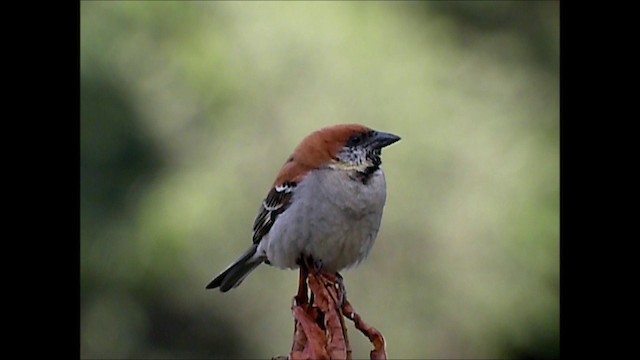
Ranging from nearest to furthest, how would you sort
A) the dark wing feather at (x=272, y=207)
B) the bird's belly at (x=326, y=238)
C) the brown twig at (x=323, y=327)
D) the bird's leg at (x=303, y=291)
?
the brown twig at (x=323, y=327) → the bird's leg at (x=303, y=291) → the bird's belly at (x=326, y=238) → the dark wing feather at (x=272, y=207)

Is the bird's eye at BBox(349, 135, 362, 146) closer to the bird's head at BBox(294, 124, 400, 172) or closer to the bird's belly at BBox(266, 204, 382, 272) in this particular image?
the bird's head at BBox(294, 124, 400, 172)

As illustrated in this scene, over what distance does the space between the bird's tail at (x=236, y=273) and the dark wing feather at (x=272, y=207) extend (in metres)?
0.04

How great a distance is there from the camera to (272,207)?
176 cm

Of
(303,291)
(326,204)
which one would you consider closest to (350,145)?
(326,204)

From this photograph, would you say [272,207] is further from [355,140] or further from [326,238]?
[355,140]

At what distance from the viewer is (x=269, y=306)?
10.7 ft

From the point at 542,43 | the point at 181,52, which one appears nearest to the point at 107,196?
the point at 181,52

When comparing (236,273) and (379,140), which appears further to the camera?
(236,273)

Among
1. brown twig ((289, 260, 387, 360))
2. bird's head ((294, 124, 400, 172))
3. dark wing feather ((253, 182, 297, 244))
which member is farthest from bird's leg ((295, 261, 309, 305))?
dark wing feather ((253, 182, 297, 244))

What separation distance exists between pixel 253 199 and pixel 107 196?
0.54 m

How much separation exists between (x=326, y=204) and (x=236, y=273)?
229 mm

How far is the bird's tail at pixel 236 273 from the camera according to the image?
1.74m

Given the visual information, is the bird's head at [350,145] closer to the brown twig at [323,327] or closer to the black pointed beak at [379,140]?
the black pointed beak at [379,140]

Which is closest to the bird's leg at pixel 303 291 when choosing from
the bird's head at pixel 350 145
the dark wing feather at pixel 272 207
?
the bird's head at pixel 350 145
